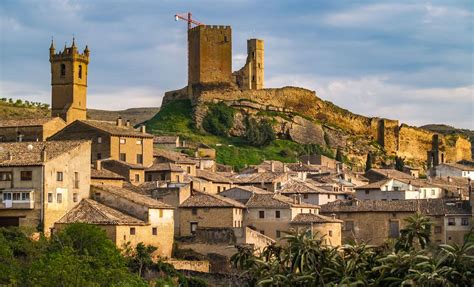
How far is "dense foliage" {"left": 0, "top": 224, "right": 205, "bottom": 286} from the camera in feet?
160

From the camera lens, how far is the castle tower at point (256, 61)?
12006 cm

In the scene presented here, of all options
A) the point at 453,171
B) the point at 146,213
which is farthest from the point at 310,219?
the point at 453,171

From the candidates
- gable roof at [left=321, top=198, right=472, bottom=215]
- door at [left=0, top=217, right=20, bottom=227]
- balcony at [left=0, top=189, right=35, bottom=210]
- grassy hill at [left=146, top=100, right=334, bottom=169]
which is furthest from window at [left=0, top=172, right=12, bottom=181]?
grassy hill at [left=146, top=100, right=334, bottom=169]

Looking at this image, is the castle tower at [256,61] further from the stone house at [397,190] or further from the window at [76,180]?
the window at [76,180]

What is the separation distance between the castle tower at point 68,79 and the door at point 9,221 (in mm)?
28905

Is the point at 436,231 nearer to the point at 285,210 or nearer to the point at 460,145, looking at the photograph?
the point at 285,210

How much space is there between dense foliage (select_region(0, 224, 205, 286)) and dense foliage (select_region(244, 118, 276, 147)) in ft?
171

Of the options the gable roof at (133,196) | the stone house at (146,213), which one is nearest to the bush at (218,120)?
the gable roof at (133,196)

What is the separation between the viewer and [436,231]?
69.0 m

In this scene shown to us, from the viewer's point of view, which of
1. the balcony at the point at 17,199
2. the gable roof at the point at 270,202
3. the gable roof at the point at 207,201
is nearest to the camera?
the balcony at the point at 17,199

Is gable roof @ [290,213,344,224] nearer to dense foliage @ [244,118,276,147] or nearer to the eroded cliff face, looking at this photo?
dense foliage @ [244,118,276,147]

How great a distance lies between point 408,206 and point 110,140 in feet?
63.0

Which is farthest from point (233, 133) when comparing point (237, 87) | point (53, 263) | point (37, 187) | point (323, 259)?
point (323, 259)

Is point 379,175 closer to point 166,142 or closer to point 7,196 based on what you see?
point 166,142
